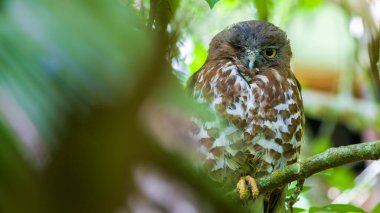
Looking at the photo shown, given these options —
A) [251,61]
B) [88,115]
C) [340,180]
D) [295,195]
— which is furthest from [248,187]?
[88,115]

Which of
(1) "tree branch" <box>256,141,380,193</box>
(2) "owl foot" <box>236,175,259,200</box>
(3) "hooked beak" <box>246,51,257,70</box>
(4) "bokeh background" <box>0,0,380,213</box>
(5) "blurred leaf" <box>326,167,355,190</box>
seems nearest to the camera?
(4) "bokeh background" <box>0,0,380,213</box>

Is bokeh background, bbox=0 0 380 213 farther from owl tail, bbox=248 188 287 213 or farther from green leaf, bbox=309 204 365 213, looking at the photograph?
owl tail, bbox=248 188 287 213

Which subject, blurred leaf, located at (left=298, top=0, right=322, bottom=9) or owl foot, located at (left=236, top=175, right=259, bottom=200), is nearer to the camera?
owl foot, located at (left=236, top=175, right=259, bottom=200)

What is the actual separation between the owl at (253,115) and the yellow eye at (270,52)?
40 mm

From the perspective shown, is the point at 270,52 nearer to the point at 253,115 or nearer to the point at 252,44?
the point at 252,44

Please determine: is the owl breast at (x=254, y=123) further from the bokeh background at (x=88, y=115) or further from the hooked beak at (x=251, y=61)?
the bokeh background at (x=88, y=115)

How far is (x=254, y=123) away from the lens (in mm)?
2605

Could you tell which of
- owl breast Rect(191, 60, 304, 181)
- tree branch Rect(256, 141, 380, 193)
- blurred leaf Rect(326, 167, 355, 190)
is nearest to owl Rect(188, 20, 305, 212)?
owl breast Rect(191, 60, 304, 181)

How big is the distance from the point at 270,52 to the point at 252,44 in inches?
4.2

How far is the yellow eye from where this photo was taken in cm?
306

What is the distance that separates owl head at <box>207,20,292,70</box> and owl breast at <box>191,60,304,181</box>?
0.74 ft

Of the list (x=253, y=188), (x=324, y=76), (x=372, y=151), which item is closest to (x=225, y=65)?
(x=253, y=188)

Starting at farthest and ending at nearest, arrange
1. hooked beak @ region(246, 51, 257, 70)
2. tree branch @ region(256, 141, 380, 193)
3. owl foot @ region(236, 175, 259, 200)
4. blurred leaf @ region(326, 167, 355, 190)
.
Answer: blurred leaf @ region(326, 167, 355, 190)
hooked beak @ region(246, 51, 257, 70)
owl foot @ region(236, 175, 259, 200)
tree branch @ region(256, 141, 380, 193)

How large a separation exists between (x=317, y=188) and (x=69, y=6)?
193 inches
